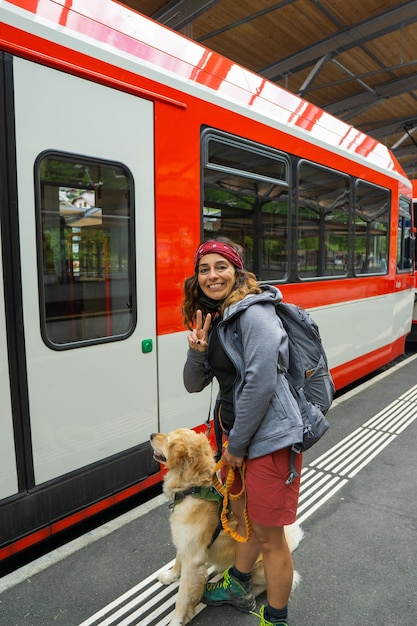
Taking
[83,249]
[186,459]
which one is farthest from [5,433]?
[83,249]

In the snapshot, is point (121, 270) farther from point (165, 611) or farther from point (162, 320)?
point (165, 611)

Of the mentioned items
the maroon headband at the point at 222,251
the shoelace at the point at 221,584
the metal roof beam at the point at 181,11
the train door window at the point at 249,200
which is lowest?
the shoelace at the point at 221,584

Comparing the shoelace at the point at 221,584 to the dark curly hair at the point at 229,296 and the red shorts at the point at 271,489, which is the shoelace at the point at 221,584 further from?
the dark curly hair at the point at 229,296

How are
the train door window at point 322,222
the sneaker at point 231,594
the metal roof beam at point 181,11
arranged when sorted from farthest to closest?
the metal roof beam at point 181,11 < the train door window at point 322,222 < the sneaker at point 231,594

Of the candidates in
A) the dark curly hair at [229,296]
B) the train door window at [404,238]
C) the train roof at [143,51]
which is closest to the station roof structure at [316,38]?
the train door window at [404,238]

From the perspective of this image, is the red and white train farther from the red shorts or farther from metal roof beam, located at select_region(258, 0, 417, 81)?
metal roof beam, located at select_region(258, 0, 417, 81)

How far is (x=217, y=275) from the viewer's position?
2.00 m

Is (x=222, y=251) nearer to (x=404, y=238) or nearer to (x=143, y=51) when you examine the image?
(x=143, y=51)

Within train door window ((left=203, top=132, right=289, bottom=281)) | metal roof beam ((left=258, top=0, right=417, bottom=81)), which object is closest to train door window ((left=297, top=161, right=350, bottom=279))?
train door window ((left=203, top=132, right=289, bottom=281))

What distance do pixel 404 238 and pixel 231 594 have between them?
644 centimetres

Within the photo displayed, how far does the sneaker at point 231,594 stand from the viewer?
2.28 meters

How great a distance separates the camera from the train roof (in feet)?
7.52

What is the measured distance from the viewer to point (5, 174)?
2270mm

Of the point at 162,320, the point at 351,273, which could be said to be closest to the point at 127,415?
the point at 162,320
